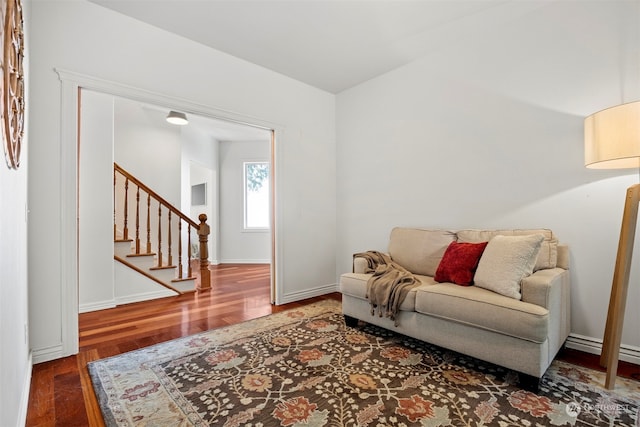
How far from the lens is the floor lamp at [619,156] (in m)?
1.70

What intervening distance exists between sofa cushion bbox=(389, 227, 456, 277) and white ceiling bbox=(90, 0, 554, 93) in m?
1.84

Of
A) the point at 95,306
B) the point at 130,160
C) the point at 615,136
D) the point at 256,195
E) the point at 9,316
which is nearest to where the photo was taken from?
the point at 9,316

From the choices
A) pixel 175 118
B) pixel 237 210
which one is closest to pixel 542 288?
pixel 175 118

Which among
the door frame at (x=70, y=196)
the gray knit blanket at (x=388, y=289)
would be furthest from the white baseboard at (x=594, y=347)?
the door frame at (x=70, y=196)

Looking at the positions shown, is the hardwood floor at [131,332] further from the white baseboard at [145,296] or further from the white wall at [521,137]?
the white wall at [521,137]

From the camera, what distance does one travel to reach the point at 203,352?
2.24 m

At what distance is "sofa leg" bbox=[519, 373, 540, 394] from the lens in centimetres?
171

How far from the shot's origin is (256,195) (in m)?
6.83

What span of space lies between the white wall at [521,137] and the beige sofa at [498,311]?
0.24 m

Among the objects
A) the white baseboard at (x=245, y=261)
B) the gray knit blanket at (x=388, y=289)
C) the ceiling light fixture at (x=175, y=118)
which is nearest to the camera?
the gray knit blanket at (x=388, y=289)

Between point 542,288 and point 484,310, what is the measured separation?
1.13 ft

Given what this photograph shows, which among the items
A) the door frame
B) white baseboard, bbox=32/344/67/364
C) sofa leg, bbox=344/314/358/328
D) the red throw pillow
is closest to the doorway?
the door frame

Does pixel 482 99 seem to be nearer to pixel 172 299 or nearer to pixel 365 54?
pixel 365 54

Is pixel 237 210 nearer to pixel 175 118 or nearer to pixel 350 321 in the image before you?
pixel 175 118
